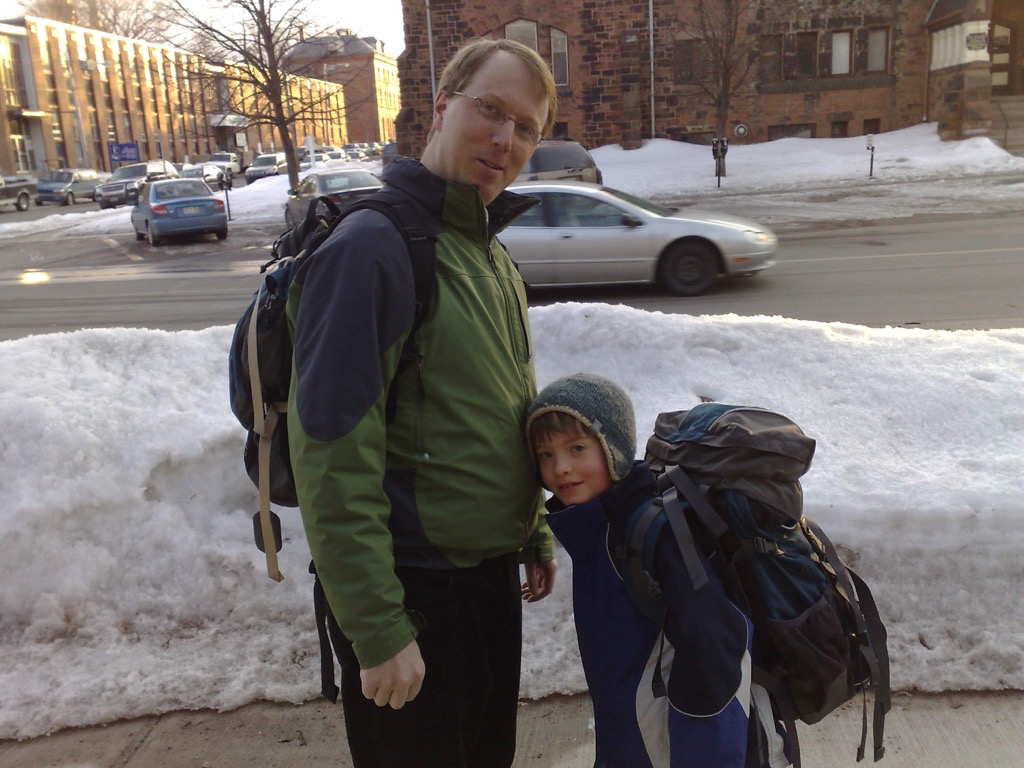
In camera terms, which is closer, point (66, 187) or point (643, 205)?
point (643, 205)

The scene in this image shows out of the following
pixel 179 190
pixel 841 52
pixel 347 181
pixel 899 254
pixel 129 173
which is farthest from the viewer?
pixel 129 173

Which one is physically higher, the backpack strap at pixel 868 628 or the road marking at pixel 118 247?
the backpack strap at pixel 868 628

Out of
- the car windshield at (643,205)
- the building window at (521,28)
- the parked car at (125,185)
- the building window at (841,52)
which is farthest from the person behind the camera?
the parked car at (125,185)

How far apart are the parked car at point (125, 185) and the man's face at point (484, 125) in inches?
1510

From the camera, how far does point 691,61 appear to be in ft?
102

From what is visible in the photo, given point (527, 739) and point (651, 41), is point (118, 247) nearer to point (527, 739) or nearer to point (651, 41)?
point (651, 41)

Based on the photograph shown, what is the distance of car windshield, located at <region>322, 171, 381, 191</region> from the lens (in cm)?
1986

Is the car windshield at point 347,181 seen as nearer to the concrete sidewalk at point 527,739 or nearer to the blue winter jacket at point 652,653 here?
the concrete sidewalk at point 527,739

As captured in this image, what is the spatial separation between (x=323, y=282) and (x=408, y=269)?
0.52 feet

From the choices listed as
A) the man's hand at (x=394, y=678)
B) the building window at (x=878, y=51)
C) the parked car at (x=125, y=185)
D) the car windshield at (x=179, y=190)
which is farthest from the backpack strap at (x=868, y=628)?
the parked car at (x=125, y=185)

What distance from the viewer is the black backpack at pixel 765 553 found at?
180 cm

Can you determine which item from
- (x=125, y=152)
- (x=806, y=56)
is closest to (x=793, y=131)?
(x=806, y=56)

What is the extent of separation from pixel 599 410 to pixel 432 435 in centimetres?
38

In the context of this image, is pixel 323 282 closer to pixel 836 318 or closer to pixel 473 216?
pixel 473 216
